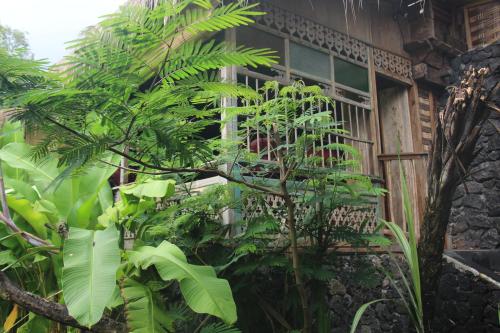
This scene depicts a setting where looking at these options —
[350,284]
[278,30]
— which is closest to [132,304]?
[350,284]

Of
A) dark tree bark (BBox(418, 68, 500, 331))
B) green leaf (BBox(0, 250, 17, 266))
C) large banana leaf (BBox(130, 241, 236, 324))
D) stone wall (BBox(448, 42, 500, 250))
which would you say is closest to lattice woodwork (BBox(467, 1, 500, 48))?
stone wall (BBox(448, 42, 500, 250))

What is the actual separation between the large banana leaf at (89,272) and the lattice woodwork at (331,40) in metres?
2.81

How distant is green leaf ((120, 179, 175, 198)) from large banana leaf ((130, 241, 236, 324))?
677mm

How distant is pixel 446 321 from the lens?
4.16 meters

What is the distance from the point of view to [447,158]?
9.95 feet

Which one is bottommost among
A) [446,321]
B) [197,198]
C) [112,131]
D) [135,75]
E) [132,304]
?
[446,321]

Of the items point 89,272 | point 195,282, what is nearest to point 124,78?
point 89,272

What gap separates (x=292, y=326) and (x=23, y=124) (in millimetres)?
2276

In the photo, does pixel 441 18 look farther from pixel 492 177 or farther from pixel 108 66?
pixel 108 66

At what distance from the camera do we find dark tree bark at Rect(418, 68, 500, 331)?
9.56 ft

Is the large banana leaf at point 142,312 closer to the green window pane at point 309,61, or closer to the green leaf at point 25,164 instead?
the green leaf at point 25,164

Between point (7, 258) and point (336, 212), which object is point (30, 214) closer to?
point (7, 258)

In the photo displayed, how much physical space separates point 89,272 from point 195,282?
1.64 feet

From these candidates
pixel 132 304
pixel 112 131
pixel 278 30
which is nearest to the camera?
pixel 112 131
